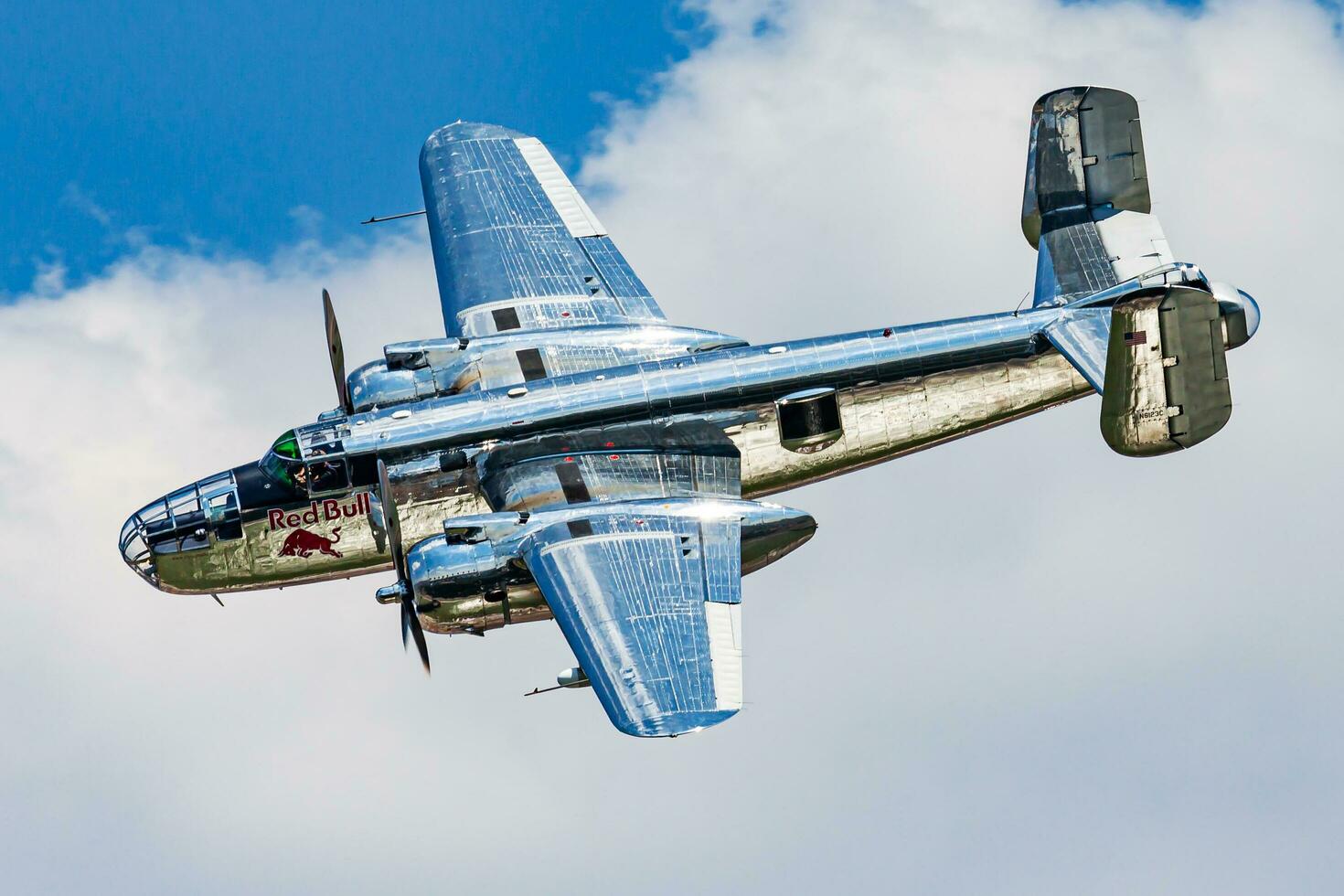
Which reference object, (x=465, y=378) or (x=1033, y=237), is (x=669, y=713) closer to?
(x=465, y=378)

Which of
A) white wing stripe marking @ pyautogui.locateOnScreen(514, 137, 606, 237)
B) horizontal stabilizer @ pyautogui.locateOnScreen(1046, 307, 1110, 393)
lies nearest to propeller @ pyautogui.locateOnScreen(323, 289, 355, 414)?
white wing stripe marking @ pyautogui.locateOnScreen(514, 137, 606, 237)

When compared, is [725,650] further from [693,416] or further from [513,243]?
[513,243]

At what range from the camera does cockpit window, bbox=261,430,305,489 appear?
39.5m

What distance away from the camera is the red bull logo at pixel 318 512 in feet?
131

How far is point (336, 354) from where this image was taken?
41125 mm

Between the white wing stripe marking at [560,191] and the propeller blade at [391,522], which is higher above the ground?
the white wing stripe marking at [560,191]

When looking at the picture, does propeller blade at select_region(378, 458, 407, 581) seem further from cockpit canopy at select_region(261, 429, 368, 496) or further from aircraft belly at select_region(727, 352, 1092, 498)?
aircraft belly at select_region(727, 352, 1092, 498)

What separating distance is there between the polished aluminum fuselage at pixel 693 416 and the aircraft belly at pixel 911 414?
24 mm

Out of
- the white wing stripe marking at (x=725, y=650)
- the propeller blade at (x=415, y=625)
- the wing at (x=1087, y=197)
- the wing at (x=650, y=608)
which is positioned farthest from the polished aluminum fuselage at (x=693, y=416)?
the white wing stripe marking at (x=725, y=650)

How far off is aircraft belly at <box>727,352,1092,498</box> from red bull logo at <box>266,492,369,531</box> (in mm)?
7099

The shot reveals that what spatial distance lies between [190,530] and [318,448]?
281 cm

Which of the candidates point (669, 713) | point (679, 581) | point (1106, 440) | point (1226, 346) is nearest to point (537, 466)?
point (679, 581)

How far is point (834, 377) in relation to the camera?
4091 centimetres

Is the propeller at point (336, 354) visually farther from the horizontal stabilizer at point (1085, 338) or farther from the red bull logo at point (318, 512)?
the horizontal stabilizer at point (1085, 338)
